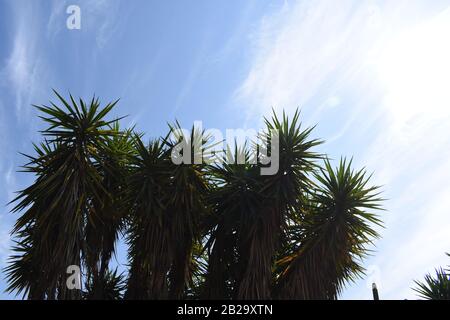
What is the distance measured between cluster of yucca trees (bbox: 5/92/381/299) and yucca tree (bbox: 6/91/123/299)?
0.03 m

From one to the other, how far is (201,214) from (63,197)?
9.98 ft

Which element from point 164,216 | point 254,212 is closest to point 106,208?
point 164,216

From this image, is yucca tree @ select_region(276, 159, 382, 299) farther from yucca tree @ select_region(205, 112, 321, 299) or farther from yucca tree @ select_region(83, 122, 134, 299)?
yucca tree @ select_region(83, 122, 134, 299)

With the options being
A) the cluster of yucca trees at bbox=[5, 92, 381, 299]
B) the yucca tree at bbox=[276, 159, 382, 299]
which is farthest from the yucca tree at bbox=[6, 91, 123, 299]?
the yucca tree at bbox=[276, 159, 382, 299]

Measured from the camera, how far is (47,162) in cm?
1034

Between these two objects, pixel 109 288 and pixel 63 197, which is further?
pixel 109 288

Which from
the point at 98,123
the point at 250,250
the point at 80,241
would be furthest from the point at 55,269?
the point at 250,250

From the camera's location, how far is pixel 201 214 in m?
11.4

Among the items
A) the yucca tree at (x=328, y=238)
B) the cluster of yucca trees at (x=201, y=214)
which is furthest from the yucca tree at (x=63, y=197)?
the yucca tree at (x=328, y=238)

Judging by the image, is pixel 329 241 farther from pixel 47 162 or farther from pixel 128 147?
pixel 47 162

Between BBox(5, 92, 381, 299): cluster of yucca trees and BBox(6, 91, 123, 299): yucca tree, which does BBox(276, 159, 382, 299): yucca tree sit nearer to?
BBox(5, 92, 381, 299): cluster of yucca trees

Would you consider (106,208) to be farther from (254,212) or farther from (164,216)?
(254,212)

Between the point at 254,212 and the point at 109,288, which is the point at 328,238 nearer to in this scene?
the point at 254,212

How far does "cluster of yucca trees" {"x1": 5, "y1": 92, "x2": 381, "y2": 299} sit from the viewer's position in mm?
10398
